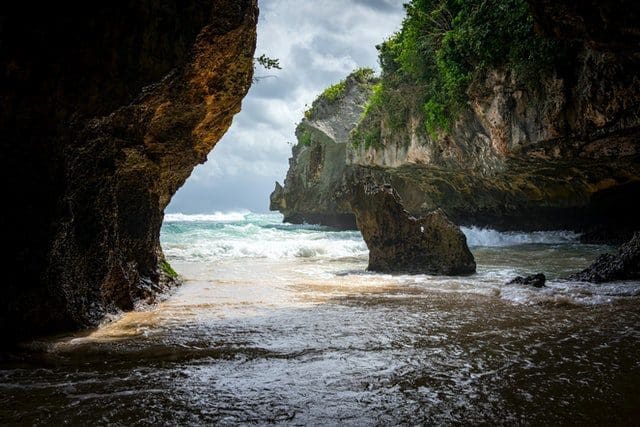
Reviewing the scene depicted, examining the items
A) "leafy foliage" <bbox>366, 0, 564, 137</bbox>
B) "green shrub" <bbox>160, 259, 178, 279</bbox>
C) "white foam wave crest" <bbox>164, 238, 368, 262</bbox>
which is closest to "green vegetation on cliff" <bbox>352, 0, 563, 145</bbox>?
"leafy foliage" <bbox>366, 0, 564, 137</bbox>

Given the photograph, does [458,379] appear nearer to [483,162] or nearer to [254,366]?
[254,366]

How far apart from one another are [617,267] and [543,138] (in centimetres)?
476

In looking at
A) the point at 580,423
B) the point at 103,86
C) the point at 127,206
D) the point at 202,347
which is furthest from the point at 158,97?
the point at 580,423

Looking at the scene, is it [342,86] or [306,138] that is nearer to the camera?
[342,86]

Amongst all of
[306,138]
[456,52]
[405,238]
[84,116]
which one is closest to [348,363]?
[84,116]

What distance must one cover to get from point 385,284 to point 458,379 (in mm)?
5154

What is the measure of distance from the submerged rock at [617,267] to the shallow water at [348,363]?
0.92 metres

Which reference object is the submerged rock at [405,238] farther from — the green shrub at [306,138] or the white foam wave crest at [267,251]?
the green shrub at [306,138]

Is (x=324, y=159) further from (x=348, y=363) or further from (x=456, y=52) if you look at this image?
(x=348, y=363)

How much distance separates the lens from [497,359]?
3.22 meters

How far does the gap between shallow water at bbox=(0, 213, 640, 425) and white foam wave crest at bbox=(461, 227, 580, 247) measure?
13583mm

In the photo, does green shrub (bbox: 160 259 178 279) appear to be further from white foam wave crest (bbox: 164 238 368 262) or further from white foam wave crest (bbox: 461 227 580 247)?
white foam wave crest (bbox: 461 227 580 247)

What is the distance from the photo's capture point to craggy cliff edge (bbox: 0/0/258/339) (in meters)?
3.80

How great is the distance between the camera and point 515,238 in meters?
20.6
